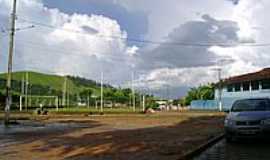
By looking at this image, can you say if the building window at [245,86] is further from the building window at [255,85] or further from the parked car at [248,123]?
the parked car at [248,123]

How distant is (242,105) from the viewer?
63.6 feet

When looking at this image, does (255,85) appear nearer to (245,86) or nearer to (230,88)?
(245,86)

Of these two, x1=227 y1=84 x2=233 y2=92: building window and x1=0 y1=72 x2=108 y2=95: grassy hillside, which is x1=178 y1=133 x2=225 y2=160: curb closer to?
x1=227 y1=84 x2=233 y2=92: building window

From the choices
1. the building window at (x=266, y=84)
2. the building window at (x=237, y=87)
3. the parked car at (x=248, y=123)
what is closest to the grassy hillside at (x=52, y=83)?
the building window at (x=237, y=87)

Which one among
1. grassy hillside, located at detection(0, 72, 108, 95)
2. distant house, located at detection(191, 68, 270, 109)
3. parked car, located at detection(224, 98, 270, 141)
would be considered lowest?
parked car, located at detection(224, 98, 270, 141)

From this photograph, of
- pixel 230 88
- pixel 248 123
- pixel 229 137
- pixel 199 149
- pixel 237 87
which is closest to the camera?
pixel 199 149

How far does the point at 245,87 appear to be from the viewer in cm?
8038

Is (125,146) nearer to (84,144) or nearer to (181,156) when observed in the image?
(84,144)

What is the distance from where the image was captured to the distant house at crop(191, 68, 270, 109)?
2884 inches

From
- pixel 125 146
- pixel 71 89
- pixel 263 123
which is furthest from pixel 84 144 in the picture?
pixel 71 89

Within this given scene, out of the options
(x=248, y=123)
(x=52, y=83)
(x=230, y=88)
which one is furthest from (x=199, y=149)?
(x=52, y=83)

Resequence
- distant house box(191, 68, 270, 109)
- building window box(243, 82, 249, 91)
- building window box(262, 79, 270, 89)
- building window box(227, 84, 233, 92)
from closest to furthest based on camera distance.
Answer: building window box(262, 79, 270, 89) < distant house box(191, 68, 270, 109) < building window box(243, 82, 249, 91) < building window box(227, 84, 233, 92)

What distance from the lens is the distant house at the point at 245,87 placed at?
73.2 meters

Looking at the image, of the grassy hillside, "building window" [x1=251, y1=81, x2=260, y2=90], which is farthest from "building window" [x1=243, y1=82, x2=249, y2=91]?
the grassy hillside
